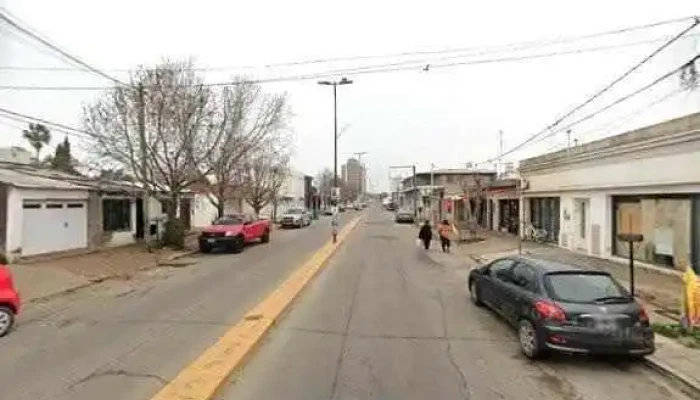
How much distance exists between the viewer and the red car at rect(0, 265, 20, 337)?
447 inches

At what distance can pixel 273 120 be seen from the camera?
142 feet

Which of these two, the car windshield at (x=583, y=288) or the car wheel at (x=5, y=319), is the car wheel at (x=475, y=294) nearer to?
the car windshield at (x=583, y=288)

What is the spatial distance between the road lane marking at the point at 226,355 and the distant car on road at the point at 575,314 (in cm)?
423

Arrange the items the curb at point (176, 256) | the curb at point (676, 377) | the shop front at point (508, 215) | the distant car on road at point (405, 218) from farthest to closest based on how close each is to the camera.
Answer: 1. the distant car on road at point (405, 218)
2. the shop front at point (508, 215)
3. the curb at point (176, 256)
4. the curb at point (676, 377)

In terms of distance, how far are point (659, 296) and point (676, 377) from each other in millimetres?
7317

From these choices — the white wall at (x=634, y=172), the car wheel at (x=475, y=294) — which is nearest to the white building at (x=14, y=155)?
the white wall at (x=634, y=172)

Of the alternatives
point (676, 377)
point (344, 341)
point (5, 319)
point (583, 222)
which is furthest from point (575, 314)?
point (583, 222)

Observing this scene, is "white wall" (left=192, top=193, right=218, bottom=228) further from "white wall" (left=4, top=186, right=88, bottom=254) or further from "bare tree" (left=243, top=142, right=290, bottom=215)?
"white wall" (left=4, top=186, right=88, bottom=254)

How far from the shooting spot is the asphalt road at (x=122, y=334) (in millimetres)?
7949

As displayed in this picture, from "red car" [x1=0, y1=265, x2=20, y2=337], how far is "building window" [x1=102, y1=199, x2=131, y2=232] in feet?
63.2

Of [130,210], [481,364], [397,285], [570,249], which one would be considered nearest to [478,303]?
[397,285]

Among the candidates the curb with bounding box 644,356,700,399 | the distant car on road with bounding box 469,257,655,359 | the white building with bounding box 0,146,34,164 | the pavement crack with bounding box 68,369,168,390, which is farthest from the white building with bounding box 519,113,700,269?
the white building with bounding box 0,146,34,164

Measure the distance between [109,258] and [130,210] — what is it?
8.53m

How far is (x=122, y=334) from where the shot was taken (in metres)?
11.2
